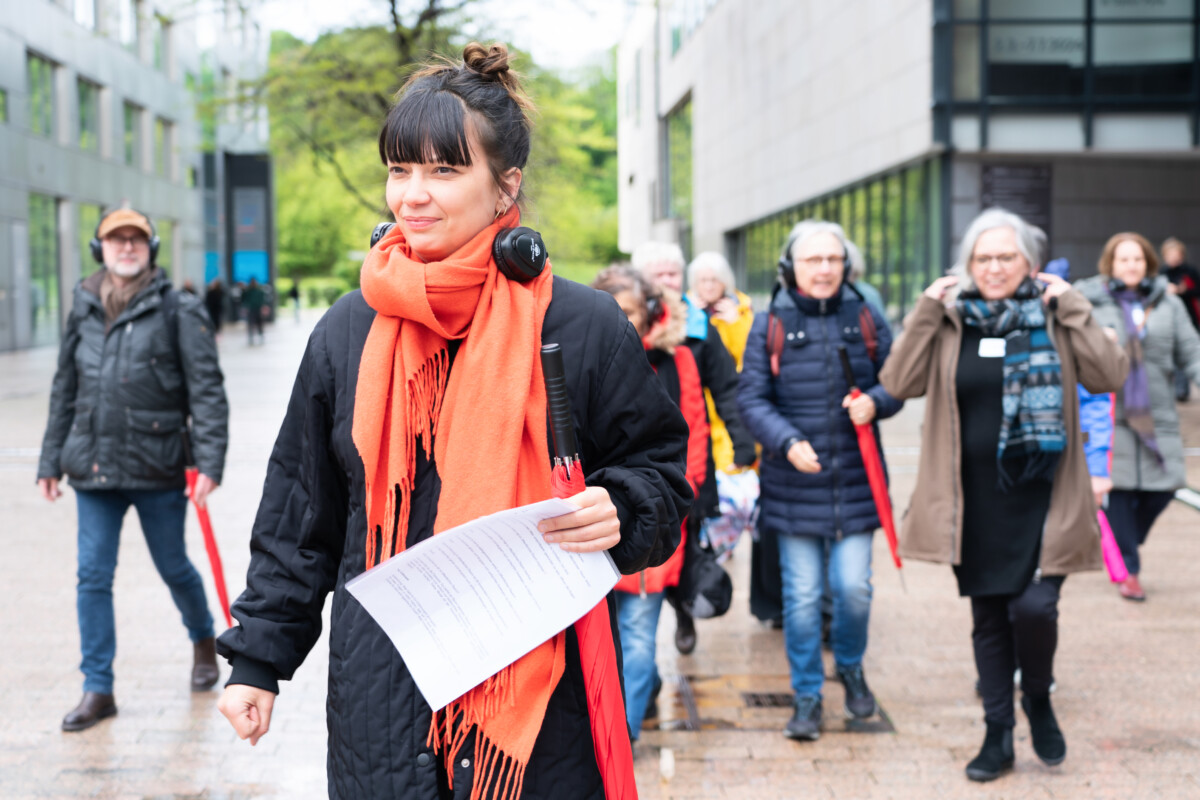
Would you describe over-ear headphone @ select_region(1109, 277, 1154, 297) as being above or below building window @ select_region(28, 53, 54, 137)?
below

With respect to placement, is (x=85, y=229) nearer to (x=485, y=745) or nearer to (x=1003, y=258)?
(x=1003, y=258)

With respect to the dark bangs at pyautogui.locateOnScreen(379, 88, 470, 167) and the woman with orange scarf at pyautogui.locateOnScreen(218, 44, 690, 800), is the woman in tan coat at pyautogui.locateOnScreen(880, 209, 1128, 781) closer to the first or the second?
the woman with orange scarf at pyautogui.locateOnScreen(218, 44, 690, 800)

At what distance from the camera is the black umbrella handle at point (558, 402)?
194 centimetres

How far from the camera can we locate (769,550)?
5.73 meters

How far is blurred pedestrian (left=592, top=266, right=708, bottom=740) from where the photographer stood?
14.8 ft

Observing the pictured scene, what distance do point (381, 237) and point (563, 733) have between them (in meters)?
0.92

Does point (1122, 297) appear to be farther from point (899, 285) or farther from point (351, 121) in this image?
point (351, 121)

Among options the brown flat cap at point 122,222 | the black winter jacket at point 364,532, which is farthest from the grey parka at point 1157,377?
the black winter jacket at point 364,532

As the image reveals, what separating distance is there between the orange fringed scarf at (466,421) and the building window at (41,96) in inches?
1206

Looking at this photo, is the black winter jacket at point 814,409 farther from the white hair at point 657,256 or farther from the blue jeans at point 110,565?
the blue jeans at point 110,565

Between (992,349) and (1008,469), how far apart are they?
0.41 m

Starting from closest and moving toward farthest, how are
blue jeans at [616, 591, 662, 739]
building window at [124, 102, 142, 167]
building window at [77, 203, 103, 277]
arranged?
blue jeans at [616, 591, 662, 739] < building window at [77, 203, 103, 277] < building window at [124, 102, 142, 167]

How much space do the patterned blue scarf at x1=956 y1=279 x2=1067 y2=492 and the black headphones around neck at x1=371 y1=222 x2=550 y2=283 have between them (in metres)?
2.53

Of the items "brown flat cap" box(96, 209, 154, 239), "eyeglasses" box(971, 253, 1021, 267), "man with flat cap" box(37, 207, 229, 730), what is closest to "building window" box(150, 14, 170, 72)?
"brown flat cap" box(96, 209, 154, 239)
